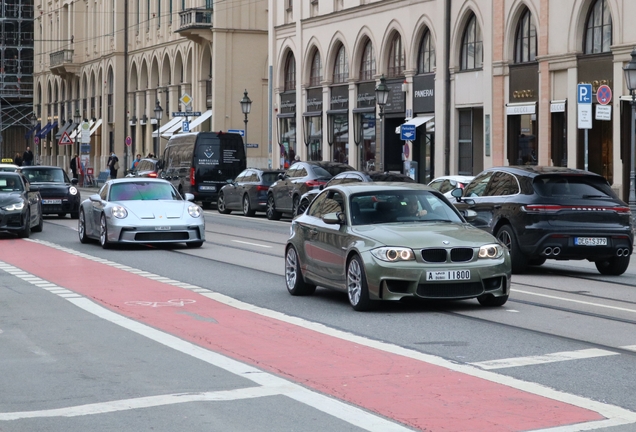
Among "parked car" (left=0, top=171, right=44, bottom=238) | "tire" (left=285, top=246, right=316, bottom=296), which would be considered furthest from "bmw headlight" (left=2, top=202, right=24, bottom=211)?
"tire" (left=285, top=246, right=316, bottom=296)

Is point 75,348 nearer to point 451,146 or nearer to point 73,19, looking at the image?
point 451,146

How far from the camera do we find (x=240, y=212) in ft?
140

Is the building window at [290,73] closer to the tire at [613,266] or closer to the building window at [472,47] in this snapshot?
the building window at [472,47]

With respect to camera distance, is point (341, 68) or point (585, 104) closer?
point (585, 104)

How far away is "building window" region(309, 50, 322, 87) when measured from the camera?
177ft

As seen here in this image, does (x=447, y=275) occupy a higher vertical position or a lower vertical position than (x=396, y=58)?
lower

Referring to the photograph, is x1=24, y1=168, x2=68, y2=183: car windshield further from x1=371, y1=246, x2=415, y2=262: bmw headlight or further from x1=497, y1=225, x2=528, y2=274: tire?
x1=371, y1=246, x2=415, y2=262: bmw headlight

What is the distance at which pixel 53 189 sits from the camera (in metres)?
34.3

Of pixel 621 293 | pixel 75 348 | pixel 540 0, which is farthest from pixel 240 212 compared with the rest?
pixel 75 348

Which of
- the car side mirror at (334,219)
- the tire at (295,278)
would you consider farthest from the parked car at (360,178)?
the car side mirror at (334,219)

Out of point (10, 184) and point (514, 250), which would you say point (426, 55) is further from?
point (514, 250)

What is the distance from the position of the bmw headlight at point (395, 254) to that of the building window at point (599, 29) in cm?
2380

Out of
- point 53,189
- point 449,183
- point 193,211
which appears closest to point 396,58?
point 53,189

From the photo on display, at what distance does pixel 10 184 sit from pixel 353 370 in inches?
738
